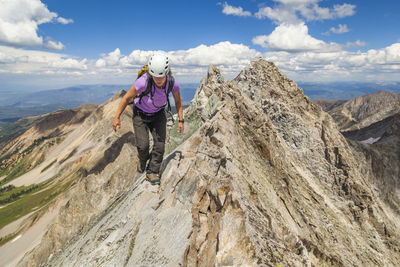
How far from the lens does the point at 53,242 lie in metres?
37.5

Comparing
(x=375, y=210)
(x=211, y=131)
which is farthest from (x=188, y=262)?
(x=375, y=210)

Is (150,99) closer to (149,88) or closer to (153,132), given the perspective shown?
(149,88)

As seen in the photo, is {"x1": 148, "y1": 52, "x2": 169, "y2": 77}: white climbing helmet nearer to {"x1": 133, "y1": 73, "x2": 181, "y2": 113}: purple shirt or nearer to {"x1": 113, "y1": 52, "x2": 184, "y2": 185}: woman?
{"x1": 113, "y1": 52, "x2": 184, "y2": 185}: woman

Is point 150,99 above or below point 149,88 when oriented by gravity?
below

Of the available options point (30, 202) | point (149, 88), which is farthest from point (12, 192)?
point (149, 88)

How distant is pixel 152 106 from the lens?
11.2 m

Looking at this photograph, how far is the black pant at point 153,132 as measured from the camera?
38.4 feet

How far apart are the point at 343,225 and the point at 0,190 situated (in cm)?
23155

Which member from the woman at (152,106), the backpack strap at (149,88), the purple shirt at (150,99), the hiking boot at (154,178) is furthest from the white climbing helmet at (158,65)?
the hiking boot at (154,178)

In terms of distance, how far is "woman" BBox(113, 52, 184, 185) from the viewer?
33.3ft

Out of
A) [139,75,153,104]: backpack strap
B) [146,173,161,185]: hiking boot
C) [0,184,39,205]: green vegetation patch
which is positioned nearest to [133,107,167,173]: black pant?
[146,173,161,185]: hiking boot

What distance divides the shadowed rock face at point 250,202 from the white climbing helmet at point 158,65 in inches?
183

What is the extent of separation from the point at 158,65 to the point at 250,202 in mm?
7434

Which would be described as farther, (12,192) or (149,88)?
(12,192)
